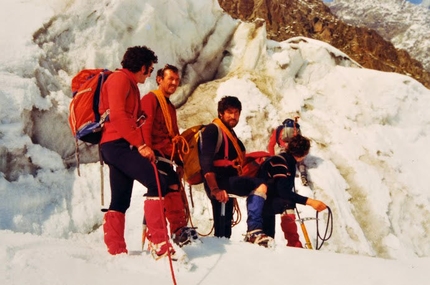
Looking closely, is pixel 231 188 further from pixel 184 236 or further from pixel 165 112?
pixel 165 112

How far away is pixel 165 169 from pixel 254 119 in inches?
218

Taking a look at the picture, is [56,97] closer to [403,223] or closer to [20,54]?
[20,54]

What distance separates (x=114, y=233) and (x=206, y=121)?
5816 mm

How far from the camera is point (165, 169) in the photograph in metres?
4.11

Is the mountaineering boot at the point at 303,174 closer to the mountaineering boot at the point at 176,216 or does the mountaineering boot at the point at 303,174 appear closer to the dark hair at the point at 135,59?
the mountaineering boot at the point at 176,216

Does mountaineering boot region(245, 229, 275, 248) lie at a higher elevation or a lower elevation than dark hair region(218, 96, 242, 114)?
lower

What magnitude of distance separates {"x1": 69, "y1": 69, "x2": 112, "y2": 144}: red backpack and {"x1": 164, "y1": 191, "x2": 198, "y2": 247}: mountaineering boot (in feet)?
3.00

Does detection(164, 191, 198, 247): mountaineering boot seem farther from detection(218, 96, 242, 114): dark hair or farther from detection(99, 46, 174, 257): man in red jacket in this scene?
detection(218, 96, 242, 114): dark hair

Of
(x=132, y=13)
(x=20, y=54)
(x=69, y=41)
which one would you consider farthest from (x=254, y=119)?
(x=20, y=54)

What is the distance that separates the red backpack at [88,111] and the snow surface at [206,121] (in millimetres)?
975

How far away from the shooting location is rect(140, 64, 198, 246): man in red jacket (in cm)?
405

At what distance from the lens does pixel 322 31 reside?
111 ft

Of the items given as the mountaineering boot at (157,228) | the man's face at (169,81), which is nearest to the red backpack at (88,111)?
the man's face at (169,81)

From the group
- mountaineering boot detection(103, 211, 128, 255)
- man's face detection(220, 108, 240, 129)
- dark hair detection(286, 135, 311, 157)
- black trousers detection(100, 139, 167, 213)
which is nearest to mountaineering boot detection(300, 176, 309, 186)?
dark hair detection(286, 135, 311, 157)
